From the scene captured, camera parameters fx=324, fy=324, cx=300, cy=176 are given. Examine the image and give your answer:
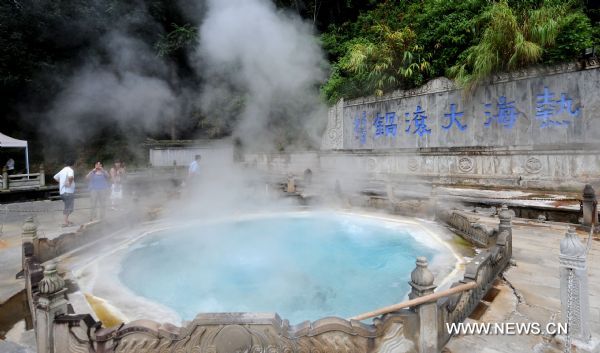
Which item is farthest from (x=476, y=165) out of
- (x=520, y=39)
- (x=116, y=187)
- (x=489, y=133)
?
(x=116, y=187)

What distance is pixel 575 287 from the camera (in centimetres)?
259

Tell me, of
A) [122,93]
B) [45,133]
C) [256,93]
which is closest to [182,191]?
[256,93]

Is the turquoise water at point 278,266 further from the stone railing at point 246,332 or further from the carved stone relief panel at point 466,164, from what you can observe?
the carved stone relief panel at point 466,164

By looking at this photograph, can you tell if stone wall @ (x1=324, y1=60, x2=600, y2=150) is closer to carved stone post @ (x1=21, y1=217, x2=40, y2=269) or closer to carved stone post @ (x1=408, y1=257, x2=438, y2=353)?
carved stone post @ (x1=408, y1=257, x2=438, y2=353)

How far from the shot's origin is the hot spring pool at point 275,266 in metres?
4.57

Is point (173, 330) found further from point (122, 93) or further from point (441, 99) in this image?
point (122, 93)

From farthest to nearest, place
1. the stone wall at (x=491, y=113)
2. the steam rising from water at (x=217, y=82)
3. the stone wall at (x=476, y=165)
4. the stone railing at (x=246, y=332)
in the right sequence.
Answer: the steam rising from water at (x=217, y=82), the stone wall at (x=491, y=113), the stone wall at (x=476, y=165), the stone railing at (x=246, y=332)

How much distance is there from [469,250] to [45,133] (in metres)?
26.2

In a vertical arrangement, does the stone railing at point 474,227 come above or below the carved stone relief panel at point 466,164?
below

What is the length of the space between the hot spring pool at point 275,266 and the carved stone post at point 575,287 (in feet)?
6.56

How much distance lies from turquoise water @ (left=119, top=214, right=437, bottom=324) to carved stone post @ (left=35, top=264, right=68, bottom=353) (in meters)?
1.71

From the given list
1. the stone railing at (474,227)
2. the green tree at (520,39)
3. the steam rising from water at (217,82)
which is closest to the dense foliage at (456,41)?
the green tree at (520,39)

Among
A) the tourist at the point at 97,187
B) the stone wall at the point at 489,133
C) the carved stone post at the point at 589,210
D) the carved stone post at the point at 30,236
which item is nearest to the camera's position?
the carved stone post at the point at 30,236

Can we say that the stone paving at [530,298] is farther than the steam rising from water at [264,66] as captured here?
No
